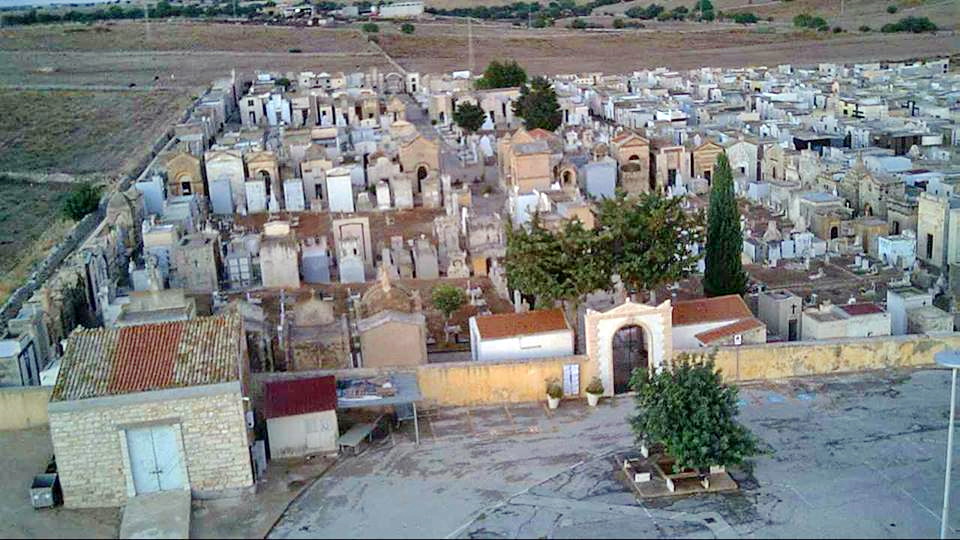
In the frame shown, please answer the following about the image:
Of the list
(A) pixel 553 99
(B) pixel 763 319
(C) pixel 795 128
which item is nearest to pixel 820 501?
(B) pixel 763 319

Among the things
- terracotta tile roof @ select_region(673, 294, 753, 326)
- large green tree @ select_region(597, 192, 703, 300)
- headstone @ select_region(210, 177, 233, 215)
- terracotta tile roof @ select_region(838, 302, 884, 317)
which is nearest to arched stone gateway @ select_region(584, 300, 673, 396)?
terracotta tile roof @ select_region(673, 294, 753, 326)

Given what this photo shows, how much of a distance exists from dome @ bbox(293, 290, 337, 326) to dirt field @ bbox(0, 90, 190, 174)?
115ft

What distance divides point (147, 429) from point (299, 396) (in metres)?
3.25

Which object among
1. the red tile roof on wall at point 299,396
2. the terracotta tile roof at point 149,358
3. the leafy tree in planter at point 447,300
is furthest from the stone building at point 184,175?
the terracotta tile roof at point 149,358

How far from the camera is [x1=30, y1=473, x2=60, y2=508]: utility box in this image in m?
19.0

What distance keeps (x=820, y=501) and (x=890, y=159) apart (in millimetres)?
28847

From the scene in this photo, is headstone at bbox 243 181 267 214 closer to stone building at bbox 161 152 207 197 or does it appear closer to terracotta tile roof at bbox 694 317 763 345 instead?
stone building at bbox 161 152 207 197

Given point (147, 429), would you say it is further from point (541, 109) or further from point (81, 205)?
point (541, 109)

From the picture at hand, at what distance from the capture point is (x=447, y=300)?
30.0m

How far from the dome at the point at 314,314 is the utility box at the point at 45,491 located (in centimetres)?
828

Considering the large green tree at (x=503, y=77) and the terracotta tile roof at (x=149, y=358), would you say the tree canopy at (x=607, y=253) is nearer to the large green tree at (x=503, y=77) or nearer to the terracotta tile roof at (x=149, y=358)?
the terracotta tile roof at (x=149, y=358)

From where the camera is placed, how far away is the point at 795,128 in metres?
52.3

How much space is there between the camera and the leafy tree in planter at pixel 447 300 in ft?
98.3

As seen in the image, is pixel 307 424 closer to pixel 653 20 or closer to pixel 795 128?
pixel 795 128
